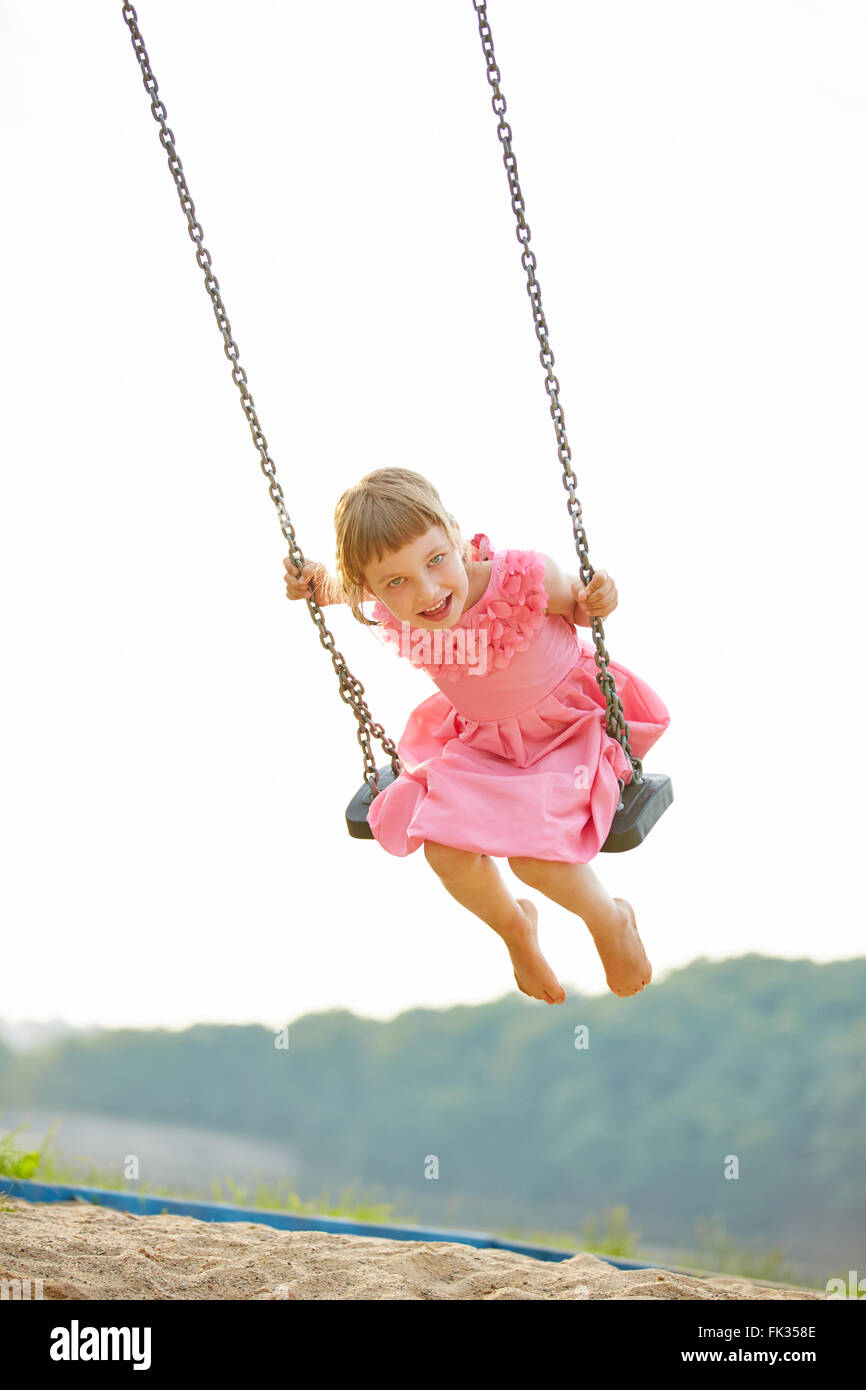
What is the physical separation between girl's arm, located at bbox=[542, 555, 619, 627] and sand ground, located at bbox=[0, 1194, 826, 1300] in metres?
1.86

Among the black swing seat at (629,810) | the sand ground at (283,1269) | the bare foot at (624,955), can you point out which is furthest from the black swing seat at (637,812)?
the sand ground at (283,1269)

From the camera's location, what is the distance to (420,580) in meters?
2.38

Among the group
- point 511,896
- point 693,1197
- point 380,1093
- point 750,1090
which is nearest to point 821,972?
point 750,1090

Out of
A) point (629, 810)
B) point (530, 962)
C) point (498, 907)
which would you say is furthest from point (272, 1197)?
point (629, 810)

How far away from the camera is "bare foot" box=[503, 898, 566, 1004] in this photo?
264 centimetres

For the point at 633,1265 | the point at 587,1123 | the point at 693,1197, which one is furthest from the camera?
the point at 587,1123

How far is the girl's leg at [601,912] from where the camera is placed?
8.09 ft

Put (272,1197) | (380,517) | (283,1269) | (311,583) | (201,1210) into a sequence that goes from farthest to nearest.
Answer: (272,1197), (201,1210), (283,1269), (311,583), (380,517)

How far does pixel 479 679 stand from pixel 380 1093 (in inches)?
449

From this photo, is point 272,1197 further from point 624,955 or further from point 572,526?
point 572,526

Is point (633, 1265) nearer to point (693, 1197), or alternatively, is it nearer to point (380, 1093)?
point (693, 1197)

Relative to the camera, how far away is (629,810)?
8.23ft

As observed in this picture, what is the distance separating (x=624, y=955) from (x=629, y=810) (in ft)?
1.02

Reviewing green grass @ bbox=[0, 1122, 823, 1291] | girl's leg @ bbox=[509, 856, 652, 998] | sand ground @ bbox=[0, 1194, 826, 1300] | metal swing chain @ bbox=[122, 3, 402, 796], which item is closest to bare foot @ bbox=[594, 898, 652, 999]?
girl's leg @ bbox=[509, 856, 652, 998]
